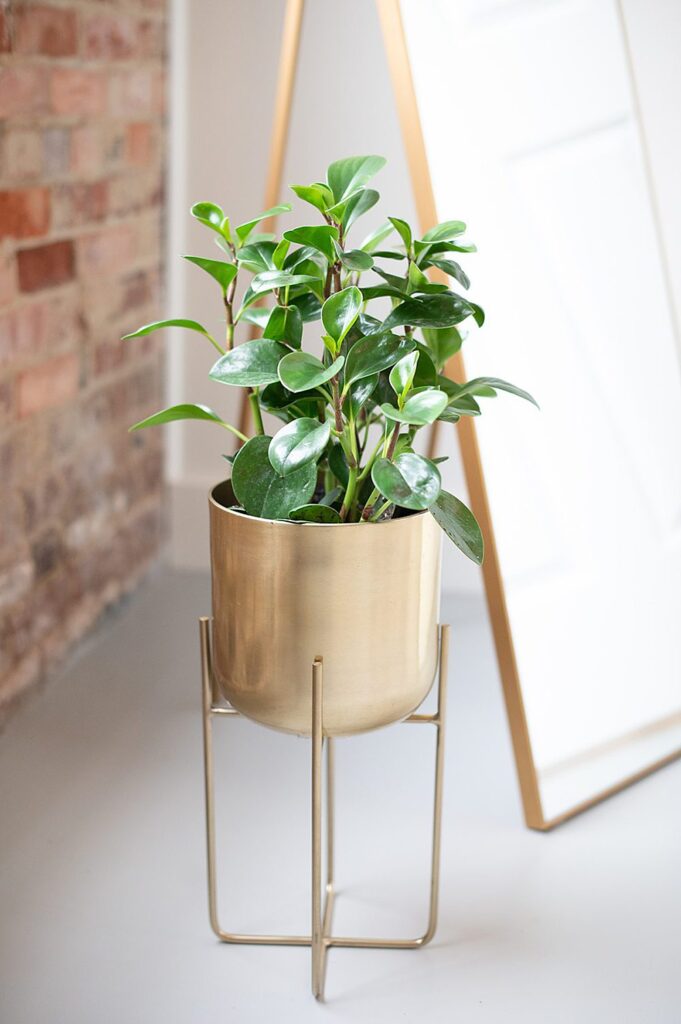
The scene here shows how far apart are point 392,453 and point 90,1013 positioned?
71cm

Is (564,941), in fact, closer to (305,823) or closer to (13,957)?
(305,823)

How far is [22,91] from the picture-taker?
1747mm


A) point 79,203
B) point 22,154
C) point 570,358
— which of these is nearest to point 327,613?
point 570,358

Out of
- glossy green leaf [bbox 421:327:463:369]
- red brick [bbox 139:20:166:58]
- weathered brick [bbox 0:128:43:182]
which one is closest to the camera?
glossy green leaf [bbox 421:327:463:369]

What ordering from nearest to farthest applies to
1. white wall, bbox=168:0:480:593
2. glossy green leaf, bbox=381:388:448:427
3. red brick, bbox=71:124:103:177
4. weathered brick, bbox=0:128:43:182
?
glossy green leaf, bbox=381:388:448:427
weathered brick, bbox=0:128:43:182
red brick, bbox=71:124:103:177
white wall, bbox=168:0:480:593

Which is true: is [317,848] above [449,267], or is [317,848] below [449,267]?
below

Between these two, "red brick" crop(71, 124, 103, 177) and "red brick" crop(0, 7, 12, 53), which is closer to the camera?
"red brick" crop(0, 7, 12, 53)

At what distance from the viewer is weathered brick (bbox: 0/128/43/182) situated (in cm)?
172

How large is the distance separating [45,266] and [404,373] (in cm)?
99

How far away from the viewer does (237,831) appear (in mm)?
1631

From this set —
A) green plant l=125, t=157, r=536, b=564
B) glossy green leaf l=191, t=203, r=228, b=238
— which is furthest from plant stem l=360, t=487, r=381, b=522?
glossy green leaf l=191, t=203, r=228, b=238

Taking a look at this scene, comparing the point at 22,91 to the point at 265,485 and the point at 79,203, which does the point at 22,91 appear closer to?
the point at 79,203

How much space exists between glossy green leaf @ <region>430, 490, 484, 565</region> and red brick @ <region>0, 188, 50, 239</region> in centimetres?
93

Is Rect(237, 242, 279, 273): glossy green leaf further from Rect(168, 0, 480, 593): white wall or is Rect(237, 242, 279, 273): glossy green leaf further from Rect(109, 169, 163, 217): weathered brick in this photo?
Rect(168, 0, 480, 593): white wall
